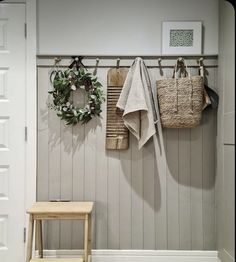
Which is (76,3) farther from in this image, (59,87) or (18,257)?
(18,257)

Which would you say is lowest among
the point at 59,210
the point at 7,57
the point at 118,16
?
the point at 59,210

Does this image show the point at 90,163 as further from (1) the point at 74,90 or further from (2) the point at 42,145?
(1) the point at 74,90

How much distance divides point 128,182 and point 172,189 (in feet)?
1.24

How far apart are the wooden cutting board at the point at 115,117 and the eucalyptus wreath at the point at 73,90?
0.28 ft

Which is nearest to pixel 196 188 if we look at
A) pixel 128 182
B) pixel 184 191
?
pixel 184 191

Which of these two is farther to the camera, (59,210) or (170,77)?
(170,77)

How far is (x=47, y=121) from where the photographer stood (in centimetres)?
320

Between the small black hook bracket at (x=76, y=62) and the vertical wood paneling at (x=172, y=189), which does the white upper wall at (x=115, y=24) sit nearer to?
the small black hook bracket at (x=76, y=62)

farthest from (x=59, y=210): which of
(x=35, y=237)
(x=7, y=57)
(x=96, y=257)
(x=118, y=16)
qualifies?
(x=118, y=16)

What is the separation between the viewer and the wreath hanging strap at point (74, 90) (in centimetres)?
310

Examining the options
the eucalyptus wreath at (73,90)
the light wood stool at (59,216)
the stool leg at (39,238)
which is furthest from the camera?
the eucalyptus wreath at (73,90)

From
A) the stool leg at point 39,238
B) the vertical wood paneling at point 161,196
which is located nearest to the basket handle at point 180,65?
the vertical wood paneling at point 161,196

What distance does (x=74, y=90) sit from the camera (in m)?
3.16

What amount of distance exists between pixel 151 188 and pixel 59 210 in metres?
0.84
